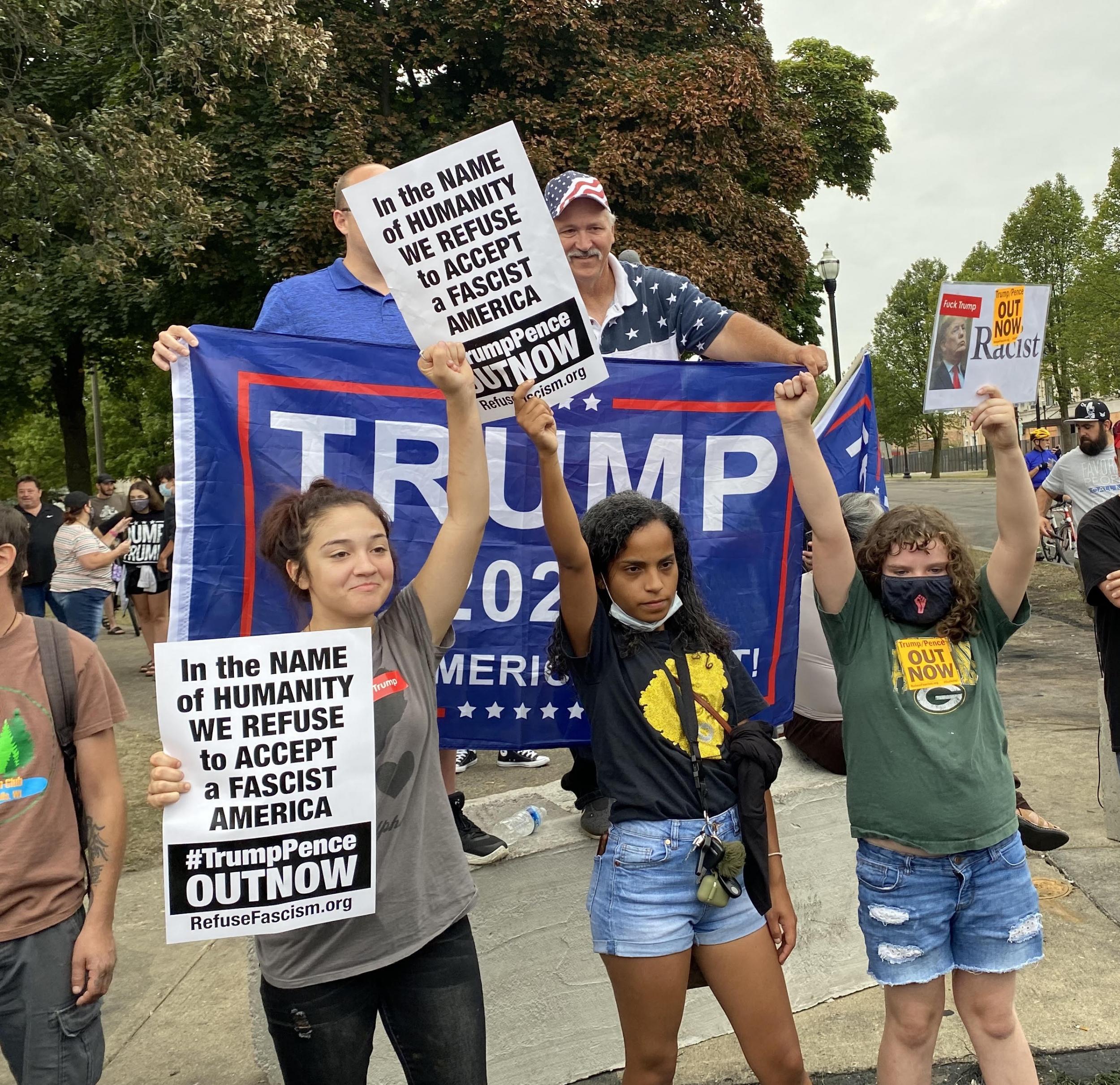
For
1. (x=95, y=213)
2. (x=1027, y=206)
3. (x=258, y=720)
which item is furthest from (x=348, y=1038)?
(x=1027, y=206)

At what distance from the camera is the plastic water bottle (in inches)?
132

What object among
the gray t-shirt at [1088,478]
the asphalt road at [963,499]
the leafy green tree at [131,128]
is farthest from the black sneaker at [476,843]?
the leafy green tree at [131,128]

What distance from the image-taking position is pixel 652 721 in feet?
7.97

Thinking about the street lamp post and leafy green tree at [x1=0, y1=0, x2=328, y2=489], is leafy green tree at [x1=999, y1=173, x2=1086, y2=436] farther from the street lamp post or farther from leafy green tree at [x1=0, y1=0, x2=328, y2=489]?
leafy green tree at [x1=0, y1=0, x2=328, y2=489]

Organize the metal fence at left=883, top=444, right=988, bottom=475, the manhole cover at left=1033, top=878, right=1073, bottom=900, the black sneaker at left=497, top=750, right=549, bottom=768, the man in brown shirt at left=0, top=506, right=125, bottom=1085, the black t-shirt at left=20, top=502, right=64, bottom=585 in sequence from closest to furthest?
the man in brown shirt at left=0, top=506, right=125, bottom=1085 < the manhole cover at left=1033, top=878, right=1073, bottom=900 < the black sneaker at left=497, top=750, right=549, bottom=768 < the black t-shirt at left=20, top=502, right=64, bottom=585 < the metal fence at left=883, top=444, right=988, bottom=475

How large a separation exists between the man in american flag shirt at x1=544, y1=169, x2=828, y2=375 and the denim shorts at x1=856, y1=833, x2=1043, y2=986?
1.46 metres

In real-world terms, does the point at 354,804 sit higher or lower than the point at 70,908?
higher

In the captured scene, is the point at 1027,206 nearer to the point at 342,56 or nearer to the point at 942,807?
the point at 342,56

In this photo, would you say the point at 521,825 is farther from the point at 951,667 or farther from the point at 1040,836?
the point at 1040,836

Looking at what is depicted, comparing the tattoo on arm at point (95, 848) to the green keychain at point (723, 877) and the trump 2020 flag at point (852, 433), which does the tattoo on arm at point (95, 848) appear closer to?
the green keychain at point (723, 877)

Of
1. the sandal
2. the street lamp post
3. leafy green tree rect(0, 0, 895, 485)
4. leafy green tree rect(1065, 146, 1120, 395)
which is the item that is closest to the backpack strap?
the sandal

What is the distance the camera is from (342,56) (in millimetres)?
13227

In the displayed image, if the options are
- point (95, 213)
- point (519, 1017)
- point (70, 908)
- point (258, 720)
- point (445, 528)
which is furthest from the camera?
point (95, 213)

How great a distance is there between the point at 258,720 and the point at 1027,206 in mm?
47686
